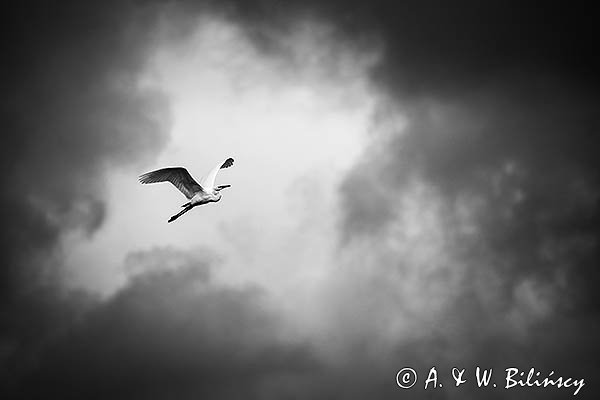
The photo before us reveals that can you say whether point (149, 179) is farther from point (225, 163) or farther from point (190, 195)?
point (225, 163)

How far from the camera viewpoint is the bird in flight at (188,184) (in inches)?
2370

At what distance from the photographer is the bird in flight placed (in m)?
60.2

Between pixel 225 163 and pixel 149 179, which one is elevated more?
pixel 225 163

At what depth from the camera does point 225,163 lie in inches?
2687

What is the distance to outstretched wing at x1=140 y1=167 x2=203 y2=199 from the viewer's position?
5953cm

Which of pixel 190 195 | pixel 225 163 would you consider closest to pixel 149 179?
pixel 190 195

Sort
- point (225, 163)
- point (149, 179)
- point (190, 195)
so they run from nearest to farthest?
point (149, 179) < point (190, 195) < point (225, 163)

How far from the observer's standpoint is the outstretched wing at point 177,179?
5953 cm

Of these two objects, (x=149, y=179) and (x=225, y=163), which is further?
(x=225, y=163)

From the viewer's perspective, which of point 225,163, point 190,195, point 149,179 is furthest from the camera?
point 225,163

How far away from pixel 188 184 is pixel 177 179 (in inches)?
46.7

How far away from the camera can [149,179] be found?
2335 inches

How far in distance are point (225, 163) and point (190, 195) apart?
19.9ft

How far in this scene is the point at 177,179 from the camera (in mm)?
61875
